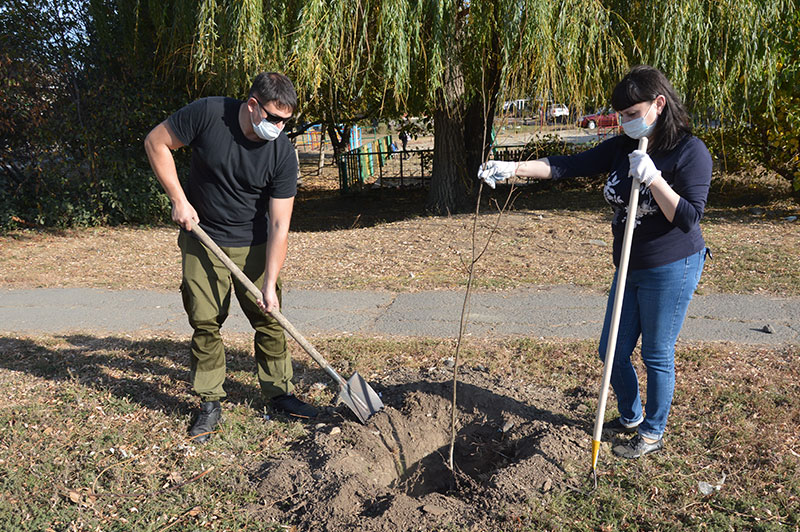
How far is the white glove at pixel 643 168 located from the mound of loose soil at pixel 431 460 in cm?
151

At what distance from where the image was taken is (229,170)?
11.6 ft

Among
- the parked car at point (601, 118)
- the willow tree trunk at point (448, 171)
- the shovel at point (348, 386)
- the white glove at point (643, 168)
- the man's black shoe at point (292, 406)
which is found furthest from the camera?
the willow tree trunk at point (448, 171)

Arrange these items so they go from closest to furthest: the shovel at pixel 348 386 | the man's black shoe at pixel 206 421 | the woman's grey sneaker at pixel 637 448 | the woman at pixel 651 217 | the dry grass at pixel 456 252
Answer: the woman at pixel 651 217
the woman's grey sneaker at pixel 637 448
the shovel at pixel 348 386
the man's black shoe at pixel 206 421
the dry grass at pixel 456 252

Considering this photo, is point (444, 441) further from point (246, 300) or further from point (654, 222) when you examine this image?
point (654, 222)

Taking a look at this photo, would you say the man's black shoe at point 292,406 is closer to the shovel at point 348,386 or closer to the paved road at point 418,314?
the shovel at point 348,386


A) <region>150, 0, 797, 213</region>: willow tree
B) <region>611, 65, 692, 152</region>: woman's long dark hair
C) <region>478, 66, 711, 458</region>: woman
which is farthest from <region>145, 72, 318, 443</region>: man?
<region>150, 0, 797, 213</region>: willow tree

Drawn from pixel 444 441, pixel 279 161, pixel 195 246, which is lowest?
pixel 444 441

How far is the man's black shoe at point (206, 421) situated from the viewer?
370 centimetres

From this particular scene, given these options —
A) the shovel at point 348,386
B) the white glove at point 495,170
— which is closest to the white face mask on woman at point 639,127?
the white glove at point 495,170

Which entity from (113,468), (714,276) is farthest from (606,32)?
(113,468)

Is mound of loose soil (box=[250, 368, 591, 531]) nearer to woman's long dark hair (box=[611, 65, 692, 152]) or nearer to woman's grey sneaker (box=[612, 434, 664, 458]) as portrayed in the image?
woman's grey sneaker (box=[612, 434, 664, 458])

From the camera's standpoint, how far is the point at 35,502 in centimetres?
316

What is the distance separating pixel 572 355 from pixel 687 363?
0.78 meters

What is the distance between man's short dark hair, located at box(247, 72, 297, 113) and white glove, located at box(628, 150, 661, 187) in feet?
5.61
